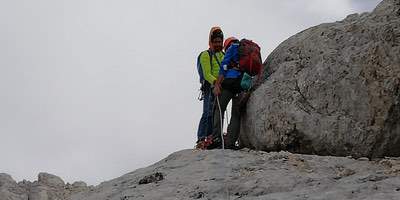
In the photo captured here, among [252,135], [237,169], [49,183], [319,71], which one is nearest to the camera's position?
[237,169]

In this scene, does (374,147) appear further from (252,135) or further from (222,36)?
(222,36)

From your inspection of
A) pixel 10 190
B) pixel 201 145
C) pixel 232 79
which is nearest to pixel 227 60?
pixel 232 79

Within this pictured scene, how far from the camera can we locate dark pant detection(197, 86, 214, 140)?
1650cm

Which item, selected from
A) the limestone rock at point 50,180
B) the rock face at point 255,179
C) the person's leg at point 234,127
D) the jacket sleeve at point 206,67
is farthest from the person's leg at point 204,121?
the limestone rock at point 50,180

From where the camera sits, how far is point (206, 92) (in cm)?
1700

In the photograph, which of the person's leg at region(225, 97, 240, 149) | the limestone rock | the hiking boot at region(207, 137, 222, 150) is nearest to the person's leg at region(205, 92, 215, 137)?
the person's leg at region(225, 97, 240, 149)

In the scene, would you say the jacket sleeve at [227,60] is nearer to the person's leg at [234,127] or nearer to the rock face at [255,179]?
the person's leg at [234,127]

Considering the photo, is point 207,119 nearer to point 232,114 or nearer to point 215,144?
point 232,114

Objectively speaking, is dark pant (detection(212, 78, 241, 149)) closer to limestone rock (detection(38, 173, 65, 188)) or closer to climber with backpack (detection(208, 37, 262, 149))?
climber with backpack (detection(208, 37, 262, 149))

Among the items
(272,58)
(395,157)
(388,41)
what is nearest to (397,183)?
(395,157)

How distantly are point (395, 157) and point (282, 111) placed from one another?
3197 millimetres

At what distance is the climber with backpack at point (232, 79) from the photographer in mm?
15602

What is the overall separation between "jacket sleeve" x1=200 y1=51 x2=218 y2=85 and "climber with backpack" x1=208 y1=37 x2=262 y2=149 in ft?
1.76

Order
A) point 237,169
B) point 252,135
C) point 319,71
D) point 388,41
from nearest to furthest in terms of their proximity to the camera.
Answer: point 237,169 → point 388,41 → point 319,71 → point 252,135
